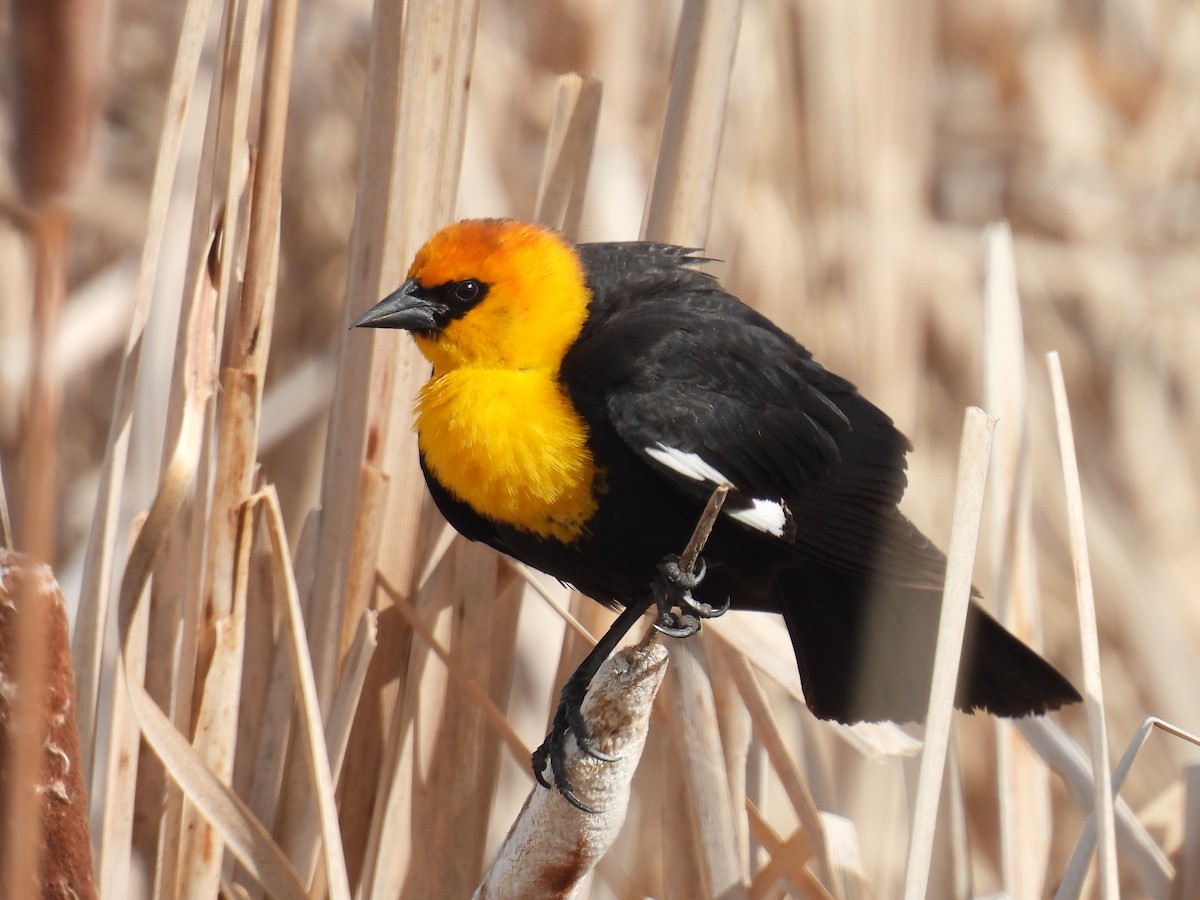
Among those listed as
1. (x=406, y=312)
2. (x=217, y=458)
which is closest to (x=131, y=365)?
(x=217, y=458)

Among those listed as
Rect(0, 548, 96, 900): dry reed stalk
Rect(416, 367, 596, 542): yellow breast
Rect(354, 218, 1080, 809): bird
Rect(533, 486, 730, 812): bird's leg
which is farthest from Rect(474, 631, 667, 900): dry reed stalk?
Rect(0, 548, 96, 900): dry reed stalk

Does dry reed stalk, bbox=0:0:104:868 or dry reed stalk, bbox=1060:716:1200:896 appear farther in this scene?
dry reed stalk, bbox=1060:716:1200:896

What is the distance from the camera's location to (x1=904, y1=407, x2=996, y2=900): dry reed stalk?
985 mm

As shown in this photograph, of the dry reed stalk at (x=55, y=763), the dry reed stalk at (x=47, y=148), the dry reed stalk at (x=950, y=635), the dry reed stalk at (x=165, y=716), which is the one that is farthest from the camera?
the dry reed stalk at (x=165, y=716)

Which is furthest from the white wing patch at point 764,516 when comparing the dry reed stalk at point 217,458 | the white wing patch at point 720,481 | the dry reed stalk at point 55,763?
the dry reed stalk at point 55,763

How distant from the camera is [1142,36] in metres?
2.81

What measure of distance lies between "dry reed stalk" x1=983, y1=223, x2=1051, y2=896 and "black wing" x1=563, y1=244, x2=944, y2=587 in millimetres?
124

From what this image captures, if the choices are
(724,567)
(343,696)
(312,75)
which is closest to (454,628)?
(343,696)

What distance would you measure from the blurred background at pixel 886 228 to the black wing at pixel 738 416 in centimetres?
43

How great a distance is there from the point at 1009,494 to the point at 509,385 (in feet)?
1.93

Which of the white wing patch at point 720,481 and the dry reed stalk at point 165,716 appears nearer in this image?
the dry reed stalk at point 165,716

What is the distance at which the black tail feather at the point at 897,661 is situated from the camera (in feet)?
4.41

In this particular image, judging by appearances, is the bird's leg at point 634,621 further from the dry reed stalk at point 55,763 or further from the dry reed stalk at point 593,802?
the dry reed stalk at point 55,763

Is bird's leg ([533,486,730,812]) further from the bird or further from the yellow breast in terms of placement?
the yellow breast
